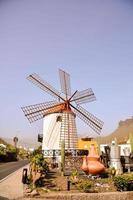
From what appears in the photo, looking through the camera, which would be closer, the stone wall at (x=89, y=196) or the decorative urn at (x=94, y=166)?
the stone wall at (x=89, y=196)

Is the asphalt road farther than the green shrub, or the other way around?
the asphalt road

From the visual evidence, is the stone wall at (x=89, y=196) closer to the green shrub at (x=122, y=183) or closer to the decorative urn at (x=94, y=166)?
the green shrub at (x=122, y=183)

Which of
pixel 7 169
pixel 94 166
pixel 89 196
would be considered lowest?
pixel 89 196

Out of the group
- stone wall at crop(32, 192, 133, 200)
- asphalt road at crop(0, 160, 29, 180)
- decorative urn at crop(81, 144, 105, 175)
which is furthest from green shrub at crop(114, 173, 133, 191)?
asphalt road at crop(0, 160, 29, 180)

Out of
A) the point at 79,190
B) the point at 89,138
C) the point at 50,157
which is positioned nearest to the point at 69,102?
the point at 50,157

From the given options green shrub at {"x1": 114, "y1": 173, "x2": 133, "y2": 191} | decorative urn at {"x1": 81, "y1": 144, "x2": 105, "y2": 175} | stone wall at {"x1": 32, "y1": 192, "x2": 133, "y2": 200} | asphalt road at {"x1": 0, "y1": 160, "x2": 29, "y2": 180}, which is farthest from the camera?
asphalt road at {"x1": 0, "y1": 160, "x2": 29, "y2": 180}

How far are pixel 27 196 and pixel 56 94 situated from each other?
2144 centimetres

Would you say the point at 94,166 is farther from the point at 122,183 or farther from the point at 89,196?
the point at 89,196

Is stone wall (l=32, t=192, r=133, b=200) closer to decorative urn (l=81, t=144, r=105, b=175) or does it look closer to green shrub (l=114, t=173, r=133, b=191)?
green shrub (l=114, t=173, r=133, b=191)

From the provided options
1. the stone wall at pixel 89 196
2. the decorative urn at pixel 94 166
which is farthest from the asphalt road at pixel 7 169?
the stone wall at pixel 89 196

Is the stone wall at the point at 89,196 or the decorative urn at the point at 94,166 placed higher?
the decorative urn at the point at 94,166

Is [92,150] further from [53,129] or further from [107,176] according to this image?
[53,129]

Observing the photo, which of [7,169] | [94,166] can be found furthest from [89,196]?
[7,169]

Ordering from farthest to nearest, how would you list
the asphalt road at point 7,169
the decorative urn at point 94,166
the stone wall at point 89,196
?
the asphalt road at point 7,169, the decorative urn at point 94,166, the stone wall at point 89,196
